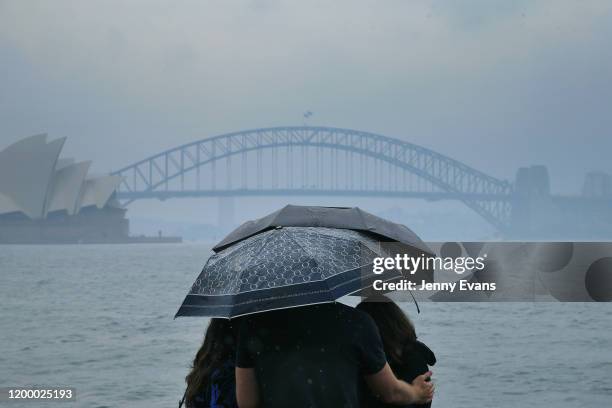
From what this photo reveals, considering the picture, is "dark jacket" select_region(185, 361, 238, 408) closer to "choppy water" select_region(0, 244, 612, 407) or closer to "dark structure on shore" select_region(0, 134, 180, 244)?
"choppy water" select_region(0, 244, 612, 407)

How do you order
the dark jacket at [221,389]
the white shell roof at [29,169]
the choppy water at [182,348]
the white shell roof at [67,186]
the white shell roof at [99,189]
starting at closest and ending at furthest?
the dark jacket at [221,389], the choppy water at [182,348], the white shell roof at [29,169], the white shell roof at [67,186], the white shell roof at [99,189]

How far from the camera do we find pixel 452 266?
265 cm

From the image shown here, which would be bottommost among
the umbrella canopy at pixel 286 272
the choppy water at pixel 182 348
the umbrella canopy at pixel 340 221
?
the choppy water at pixel 182 348

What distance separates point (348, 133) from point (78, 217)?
2004 cm

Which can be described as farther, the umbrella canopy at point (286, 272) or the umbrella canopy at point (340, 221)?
the umbrella canopy at point (340, 221)

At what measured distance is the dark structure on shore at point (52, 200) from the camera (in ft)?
148

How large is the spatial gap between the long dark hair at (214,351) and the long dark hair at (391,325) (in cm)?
32

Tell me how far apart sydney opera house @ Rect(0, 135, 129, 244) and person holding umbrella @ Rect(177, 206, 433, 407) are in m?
44.5

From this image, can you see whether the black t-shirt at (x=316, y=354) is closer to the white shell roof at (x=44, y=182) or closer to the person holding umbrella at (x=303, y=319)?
the person holding umbrella at (x=303, y=319)

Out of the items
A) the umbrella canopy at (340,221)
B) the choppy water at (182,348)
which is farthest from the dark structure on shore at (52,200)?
the umbrella canopy at (340,221)

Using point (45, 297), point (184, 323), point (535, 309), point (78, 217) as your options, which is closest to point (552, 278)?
point (184, 323)

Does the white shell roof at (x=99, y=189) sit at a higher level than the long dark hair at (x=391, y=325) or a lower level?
higher

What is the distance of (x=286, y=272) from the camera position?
1713 mm

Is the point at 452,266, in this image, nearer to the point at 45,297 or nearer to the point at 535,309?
the point at 535,309
